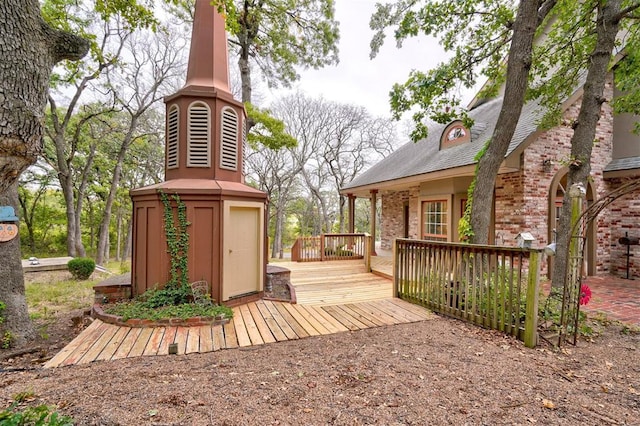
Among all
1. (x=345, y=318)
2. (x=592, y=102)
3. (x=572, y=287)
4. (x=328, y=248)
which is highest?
(x=592, y=102)

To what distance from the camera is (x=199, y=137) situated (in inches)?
188

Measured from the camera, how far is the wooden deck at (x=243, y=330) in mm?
3082

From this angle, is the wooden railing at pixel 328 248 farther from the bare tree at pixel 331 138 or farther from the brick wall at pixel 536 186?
the bare tree at pixel 331 138

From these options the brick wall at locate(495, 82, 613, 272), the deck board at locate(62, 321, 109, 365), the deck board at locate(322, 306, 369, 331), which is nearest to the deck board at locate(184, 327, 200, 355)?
the deck board at locate(62, 321, 109, 365)

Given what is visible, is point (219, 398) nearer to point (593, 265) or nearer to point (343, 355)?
point (343, 355)

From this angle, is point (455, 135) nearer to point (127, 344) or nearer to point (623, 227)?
point (623, 227)

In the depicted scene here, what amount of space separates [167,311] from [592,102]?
7.31m

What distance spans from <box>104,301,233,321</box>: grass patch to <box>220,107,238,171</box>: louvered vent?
2.40m

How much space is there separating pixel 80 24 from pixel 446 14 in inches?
427

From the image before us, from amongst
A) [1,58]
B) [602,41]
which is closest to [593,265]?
[602,41]

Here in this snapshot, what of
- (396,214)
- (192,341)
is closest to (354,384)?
(192,341)

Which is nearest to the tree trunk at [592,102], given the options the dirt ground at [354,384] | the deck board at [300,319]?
the dirt ground at [354,384]

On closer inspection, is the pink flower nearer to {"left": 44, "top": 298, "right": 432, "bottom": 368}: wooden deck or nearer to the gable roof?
{"left": 44, "top": 298, "right": 432, "bottom": 368}: wooden deck

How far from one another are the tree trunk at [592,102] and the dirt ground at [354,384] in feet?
7.52
